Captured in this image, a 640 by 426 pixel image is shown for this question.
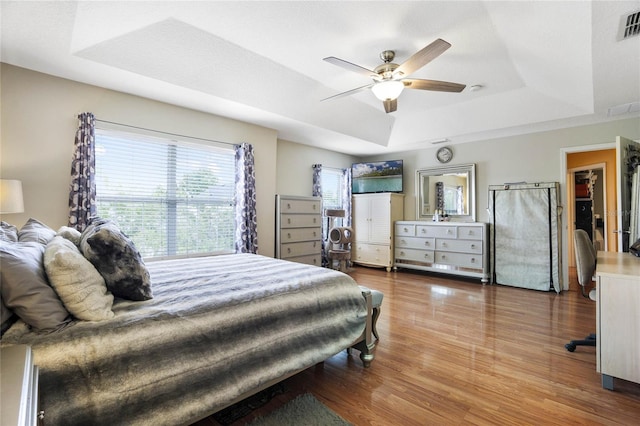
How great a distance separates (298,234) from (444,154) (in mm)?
3210

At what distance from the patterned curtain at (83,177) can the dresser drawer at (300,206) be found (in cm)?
236

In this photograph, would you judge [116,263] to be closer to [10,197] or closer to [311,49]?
[10,197]

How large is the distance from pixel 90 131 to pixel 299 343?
297 cm

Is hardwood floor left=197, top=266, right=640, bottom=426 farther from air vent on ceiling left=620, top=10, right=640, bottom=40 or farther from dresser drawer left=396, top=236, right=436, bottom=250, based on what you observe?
air vent on ceiling left=620, top=10, right=640, bottom=40

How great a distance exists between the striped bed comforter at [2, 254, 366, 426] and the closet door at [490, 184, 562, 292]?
3.69m

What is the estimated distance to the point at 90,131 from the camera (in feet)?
9.86

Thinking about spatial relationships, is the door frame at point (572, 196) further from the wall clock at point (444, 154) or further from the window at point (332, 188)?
the window at point (332, 188)

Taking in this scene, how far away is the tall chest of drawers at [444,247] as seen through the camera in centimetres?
494

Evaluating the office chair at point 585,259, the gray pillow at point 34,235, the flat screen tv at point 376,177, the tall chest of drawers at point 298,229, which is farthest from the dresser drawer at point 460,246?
the gray pillow at point 34,235

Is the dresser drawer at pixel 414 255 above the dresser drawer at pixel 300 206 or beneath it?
beneath

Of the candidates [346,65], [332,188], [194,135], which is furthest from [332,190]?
[346,65]

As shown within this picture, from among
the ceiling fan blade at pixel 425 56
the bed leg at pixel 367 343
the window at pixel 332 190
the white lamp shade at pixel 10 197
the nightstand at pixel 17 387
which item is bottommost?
the bed leg at pixel 367 343

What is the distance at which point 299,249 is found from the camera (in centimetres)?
483

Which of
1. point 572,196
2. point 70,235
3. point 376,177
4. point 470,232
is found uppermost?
point 376,177
